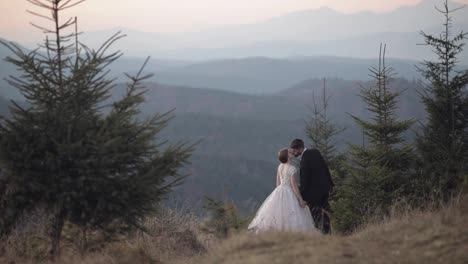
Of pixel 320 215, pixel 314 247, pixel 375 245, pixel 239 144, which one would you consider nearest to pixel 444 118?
pixel 320 215

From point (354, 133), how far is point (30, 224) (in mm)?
A: 143362

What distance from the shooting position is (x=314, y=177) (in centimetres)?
881

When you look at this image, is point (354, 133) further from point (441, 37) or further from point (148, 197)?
point (148, 197)

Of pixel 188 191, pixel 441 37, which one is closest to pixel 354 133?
pixel 188 191

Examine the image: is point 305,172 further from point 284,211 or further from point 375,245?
point 375,245

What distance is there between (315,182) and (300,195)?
348mm

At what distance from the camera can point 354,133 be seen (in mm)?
146250

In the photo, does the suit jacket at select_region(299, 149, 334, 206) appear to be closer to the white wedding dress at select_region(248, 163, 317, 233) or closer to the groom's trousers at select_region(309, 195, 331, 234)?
the groom's trousers at select_region(309, 195, 331, 234)

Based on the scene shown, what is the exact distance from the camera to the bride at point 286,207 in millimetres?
8516

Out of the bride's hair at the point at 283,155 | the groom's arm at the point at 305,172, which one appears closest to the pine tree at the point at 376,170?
A: the groom's arm at the point at 305,172

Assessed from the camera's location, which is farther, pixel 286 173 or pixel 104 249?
pixel 286 173

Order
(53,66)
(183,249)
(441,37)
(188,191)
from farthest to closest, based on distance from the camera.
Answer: (188,191) < (441,37) < (183,249) < (53,66)

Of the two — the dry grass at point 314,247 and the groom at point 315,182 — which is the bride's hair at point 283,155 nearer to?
the groom at point 315,182

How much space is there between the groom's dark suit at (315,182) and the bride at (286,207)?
0.69 ft
